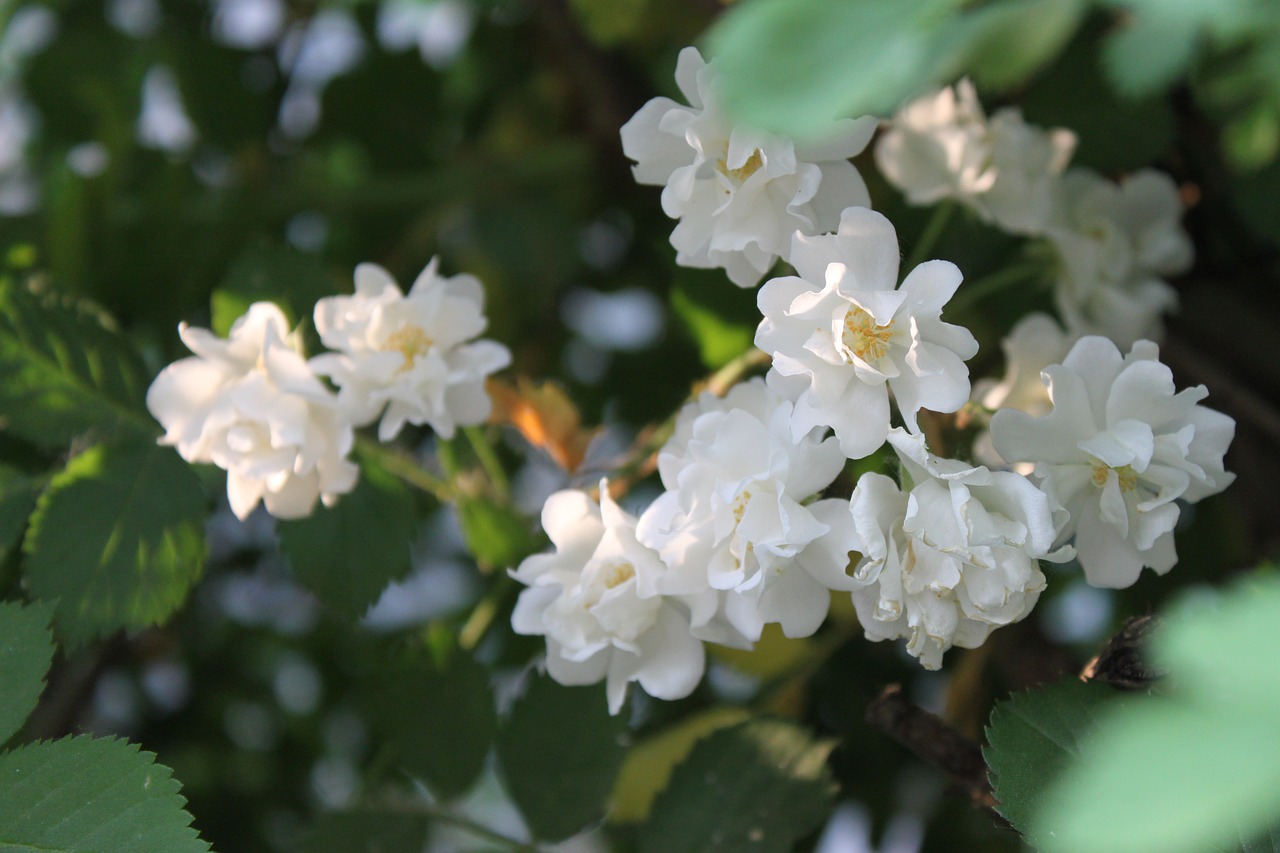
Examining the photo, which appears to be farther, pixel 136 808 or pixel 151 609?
pixel 151 609

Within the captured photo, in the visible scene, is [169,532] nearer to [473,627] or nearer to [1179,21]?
[473,627]

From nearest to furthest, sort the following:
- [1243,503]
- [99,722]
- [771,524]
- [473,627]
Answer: [771,524]
[473,627]
[1243,503]
[99,722]

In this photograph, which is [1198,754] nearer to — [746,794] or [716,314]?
[746,794]

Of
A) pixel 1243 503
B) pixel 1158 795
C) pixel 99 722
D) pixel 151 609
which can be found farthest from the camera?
pixel 99 722

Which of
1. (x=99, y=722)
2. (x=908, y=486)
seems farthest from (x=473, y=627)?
(x=99, y=722)

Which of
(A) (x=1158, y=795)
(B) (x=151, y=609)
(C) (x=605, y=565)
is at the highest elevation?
(A) (x=1158, y=795)

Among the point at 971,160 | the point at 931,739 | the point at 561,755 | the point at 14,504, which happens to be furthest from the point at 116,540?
the point at 971,160
